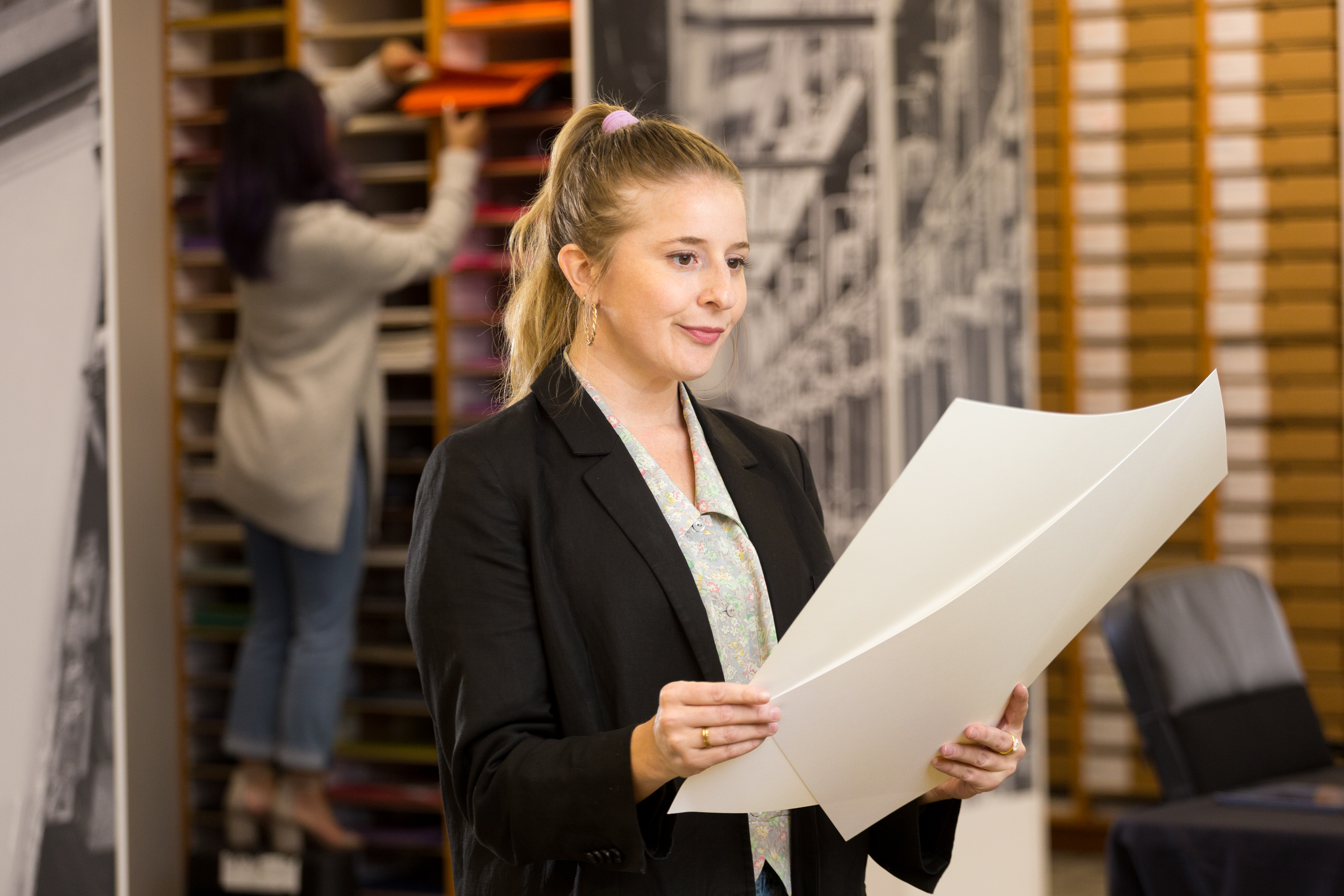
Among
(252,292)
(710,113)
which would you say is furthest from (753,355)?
(252,292)

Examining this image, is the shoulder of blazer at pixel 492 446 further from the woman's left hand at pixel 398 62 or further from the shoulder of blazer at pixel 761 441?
the woman's left hand at pixel 398 62

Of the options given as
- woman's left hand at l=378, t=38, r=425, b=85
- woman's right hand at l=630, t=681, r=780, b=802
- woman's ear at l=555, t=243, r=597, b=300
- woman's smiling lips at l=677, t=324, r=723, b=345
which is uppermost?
woman's left hand at l=378, t=38, r=425, b=85

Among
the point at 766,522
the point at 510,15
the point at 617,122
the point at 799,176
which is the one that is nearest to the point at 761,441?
the point at 766,522

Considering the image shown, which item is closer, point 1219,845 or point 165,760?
point 1219,845

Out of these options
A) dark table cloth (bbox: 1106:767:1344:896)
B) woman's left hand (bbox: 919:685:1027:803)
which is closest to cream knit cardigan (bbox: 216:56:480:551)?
dark table cloth (bbox: 1106:767:1344:896)

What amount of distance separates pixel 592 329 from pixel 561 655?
0.33 metres

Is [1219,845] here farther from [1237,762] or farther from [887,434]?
[887,434]

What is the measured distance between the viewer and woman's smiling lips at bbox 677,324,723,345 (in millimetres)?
1186

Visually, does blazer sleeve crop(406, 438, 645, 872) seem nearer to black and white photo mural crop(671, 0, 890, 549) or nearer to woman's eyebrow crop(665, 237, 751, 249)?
woman's eyebrow crop(665, 237, 751, 249)

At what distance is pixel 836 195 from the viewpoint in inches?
110

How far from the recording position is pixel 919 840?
1.29 meters

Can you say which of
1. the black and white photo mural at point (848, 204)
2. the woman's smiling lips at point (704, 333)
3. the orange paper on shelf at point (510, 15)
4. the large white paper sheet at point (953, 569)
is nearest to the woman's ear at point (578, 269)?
the woman's smiling lips at point (704, 333)

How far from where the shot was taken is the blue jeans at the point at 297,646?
10.0 ft

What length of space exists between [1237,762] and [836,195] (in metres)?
1.45
